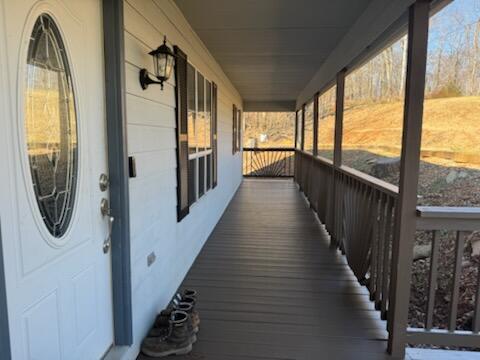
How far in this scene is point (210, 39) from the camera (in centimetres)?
398

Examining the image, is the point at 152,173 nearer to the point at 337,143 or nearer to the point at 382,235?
the point at 382,235

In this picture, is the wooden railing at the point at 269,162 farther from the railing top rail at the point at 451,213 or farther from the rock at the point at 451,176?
the railing top rail at the point at 451,213

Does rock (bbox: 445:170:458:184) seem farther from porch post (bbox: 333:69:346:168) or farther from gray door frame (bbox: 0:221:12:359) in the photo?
gray door frame (bbox: 0:221:12:359)

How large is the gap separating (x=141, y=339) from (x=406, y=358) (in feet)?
5.38

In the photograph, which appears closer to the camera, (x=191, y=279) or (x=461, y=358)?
(x=461, y=358)

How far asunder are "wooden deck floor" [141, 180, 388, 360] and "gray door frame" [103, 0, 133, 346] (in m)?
0.50

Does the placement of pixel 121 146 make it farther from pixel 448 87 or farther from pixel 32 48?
pixel 448 87

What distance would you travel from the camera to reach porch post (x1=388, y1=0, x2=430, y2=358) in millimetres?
1938

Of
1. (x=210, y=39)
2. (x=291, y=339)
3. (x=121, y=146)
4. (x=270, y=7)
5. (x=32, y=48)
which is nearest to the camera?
(x=32, y=48)

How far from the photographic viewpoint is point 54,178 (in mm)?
1376

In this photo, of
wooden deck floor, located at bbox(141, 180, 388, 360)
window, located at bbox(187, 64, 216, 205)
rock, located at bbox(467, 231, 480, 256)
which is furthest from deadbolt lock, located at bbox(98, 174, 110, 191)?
rock, located at bbox(467, 231, 480, 256)

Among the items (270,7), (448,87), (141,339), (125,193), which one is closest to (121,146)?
(125,193)

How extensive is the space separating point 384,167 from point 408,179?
1802mm

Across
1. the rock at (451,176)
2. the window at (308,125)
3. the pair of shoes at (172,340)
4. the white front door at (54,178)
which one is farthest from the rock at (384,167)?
the window at (308,125)
